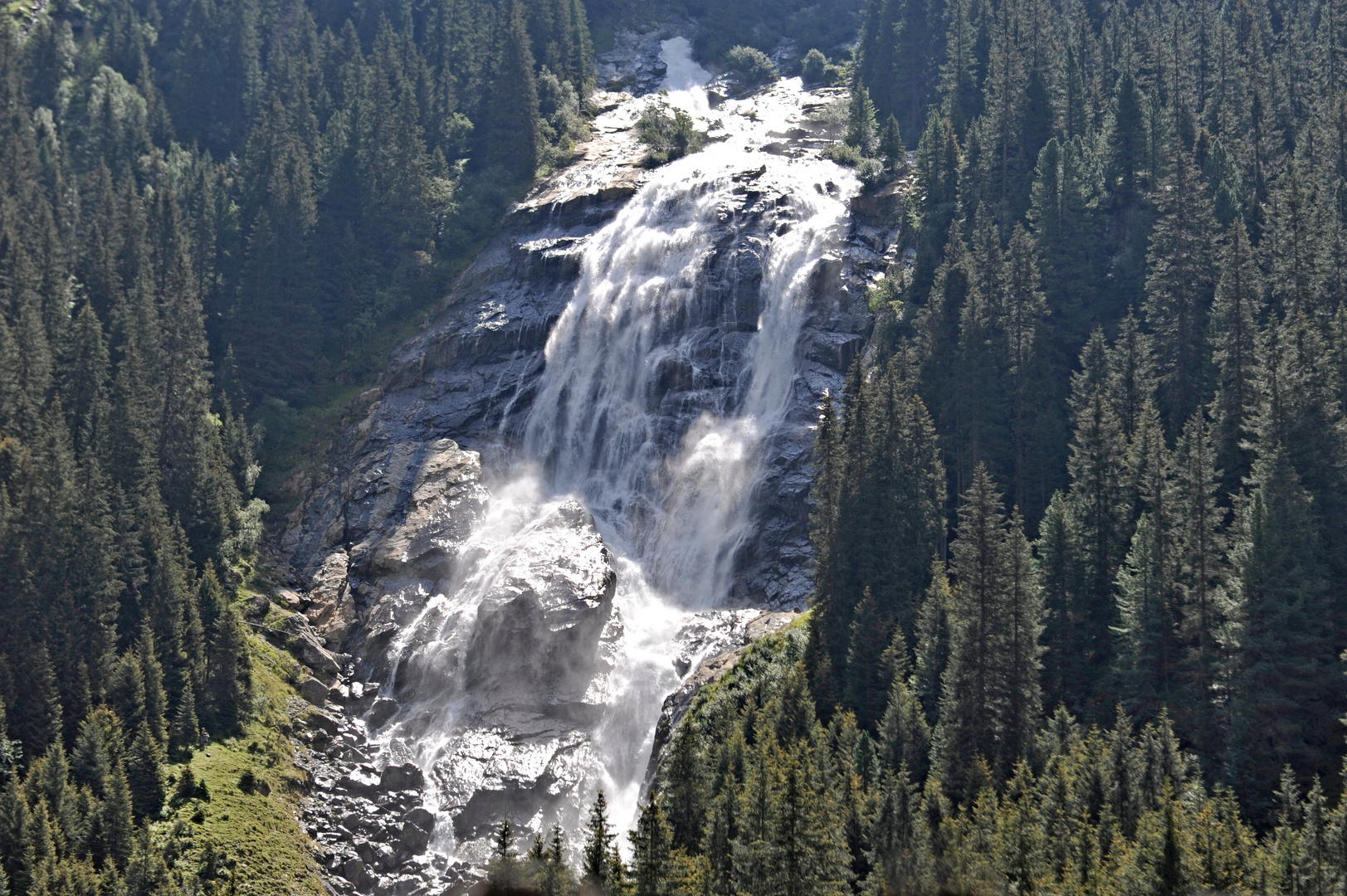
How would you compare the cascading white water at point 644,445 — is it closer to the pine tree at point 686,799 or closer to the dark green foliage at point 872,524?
the dark green foliage at point 872,524

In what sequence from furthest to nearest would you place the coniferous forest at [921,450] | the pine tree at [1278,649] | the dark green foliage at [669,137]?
the dark green foliage at [669,137], the pine tree at [1278,649], the coniferous forest at [921,450]

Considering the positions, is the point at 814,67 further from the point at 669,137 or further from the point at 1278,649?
the point at 1278,649

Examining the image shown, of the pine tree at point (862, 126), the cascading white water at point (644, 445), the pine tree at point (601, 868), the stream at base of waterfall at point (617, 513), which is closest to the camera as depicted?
the pine tree at point (601, 868)

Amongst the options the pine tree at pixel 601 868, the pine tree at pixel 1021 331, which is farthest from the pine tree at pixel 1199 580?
the pine tree at pixel 601 868

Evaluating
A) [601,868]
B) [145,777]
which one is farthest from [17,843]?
[601,868]

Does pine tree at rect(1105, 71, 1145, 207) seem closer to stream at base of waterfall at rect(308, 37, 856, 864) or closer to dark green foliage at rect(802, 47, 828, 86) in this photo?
stream at base of waterfall at rect(308, 37, 856, 864)

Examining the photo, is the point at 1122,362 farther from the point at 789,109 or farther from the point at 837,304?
the point at 789,109
